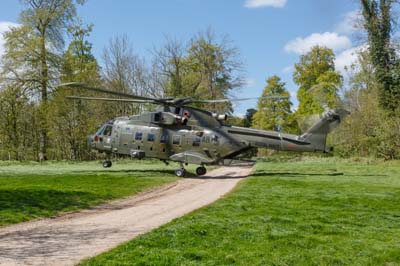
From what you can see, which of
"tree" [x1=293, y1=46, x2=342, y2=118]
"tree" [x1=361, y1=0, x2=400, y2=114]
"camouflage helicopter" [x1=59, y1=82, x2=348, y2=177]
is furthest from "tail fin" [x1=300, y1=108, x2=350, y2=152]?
"tree" [x1=293, y1=46, x2=342, y2=118]

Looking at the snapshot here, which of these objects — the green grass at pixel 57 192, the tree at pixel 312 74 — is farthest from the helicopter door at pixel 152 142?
the tree at pixel 312 74

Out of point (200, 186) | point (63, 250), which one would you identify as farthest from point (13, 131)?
point (63, 250)

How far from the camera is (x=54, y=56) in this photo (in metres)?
42.1

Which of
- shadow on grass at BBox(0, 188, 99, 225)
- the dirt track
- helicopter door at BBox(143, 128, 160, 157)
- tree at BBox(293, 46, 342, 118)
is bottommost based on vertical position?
the dirt track

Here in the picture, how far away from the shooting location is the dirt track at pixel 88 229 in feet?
24.6

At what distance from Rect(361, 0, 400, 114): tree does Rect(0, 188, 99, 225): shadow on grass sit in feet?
96.4

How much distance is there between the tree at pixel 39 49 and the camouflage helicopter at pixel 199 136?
68.4 ft

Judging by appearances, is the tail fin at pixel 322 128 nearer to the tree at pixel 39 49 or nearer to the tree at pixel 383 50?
the tree at pixel 383 50

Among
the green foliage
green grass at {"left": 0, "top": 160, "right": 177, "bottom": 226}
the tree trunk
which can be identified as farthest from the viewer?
the tree trunk

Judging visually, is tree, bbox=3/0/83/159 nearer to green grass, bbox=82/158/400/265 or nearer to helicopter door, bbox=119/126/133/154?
helicopter door, bbox=119/126/133/154

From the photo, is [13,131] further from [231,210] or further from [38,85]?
[231,210]

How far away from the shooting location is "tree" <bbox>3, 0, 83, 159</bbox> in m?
Answer: 40.7

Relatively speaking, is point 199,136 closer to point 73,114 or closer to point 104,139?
point 104,139

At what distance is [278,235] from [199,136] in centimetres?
1434
